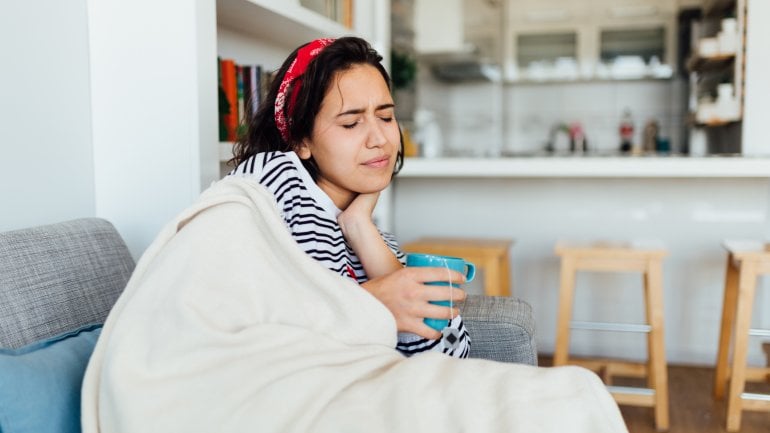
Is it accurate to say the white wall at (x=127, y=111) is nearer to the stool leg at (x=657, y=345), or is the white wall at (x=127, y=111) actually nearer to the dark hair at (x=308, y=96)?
the dark hair at (x=308, y=96)

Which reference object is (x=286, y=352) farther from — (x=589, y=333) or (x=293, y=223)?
(x=589, y=333)

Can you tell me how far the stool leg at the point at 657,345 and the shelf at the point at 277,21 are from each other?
144cm

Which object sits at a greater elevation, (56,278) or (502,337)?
(56,278)

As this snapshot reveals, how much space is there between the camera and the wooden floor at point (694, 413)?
2668 millimetres

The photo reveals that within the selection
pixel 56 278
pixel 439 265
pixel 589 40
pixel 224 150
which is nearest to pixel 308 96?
pixel 439 265

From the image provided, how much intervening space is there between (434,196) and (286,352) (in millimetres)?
2705

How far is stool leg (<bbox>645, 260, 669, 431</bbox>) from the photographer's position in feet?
8.61

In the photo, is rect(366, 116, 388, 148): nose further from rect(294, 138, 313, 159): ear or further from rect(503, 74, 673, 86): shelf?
rect(503, 74, 673, 86): shelf

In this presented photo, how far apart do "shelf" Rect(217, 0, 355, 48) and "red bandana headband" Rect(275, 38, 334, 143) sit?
2.76 feet

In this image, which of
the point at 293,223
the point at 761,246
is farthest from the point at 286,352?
the point at 761,246

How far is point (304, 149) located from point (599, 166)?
1.96 meters

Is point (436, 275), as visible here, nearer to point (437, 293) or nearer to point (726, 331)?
point (437, 293)

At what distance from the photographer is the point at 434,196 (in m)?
3.71

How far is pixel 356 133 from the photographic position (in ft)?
4.50
